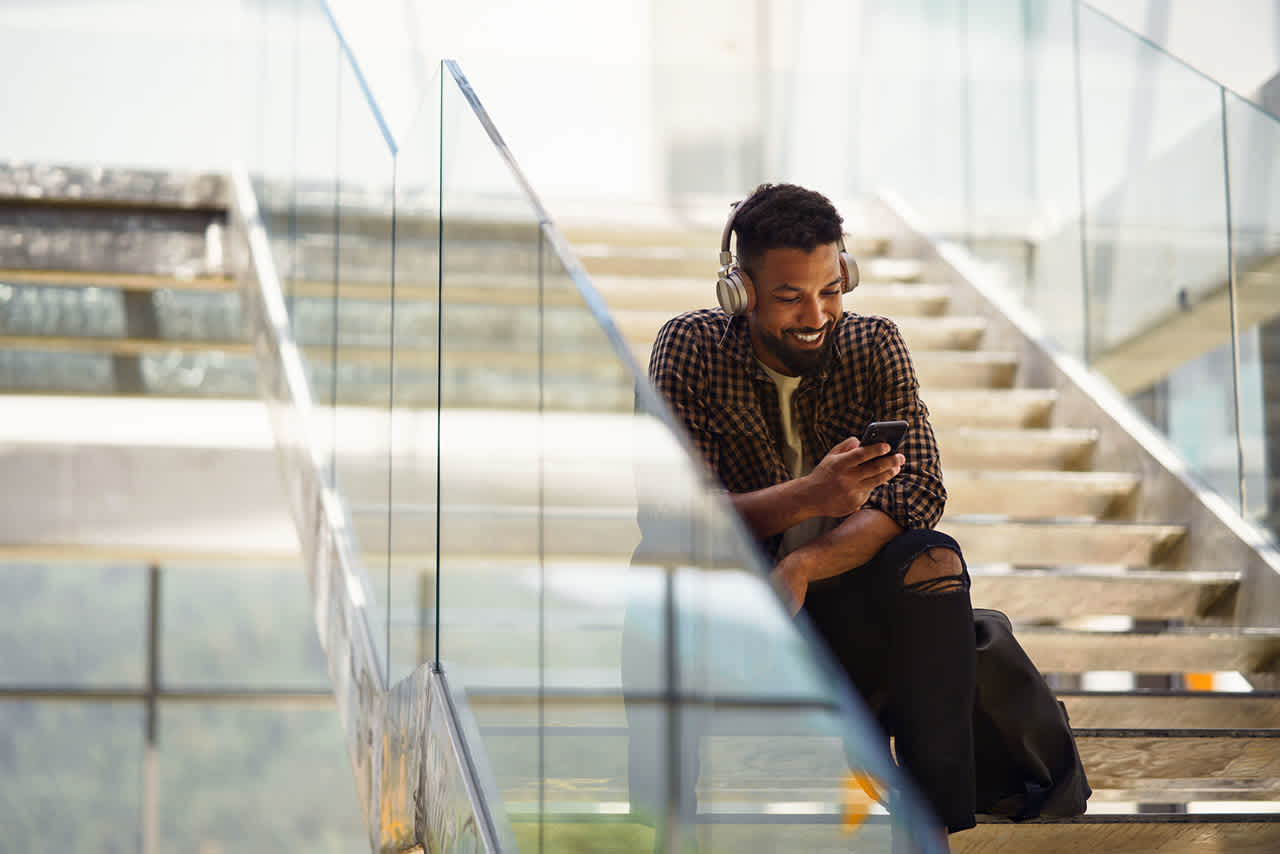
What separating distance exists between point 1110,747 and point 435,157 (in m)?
1.41

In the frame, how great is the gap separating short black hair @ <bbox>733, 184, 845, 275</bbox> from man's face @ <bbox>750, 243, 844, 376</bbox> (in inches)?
0.5

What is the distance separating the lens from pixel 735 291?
73.7 inches

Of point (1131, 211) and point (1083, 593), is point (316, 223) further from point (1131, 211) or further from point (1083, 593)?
point (1131, 211)

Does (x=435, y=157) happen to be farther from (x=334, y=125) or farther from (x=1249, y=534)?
(x=1249, y=534)

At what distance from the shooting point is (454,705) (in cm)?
202

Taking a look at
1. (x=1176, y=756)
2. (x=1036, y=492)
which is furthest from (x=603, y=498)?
(x=1036, y=492)

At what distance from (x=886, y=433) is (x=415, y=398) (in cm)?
99

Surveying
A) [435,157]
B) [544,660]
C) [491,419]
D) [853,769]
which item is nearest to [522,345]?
[491,419]

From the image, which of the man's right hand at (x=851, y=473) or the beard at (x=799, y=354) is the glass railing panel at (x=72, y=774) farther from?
the man's right hand at (x=851, y=473)

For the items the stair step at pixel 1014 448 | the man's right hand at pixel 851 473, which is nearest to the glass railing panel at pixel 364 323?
the man's right hand at pixel 851 473

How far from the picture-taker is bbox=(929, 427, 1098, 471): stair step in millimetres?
3498

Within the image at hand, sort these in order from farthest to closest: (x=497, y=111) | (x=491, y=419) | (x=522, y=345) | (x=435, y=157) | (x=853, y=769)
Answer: (x=497, y=111)
(x=435, y=157)
(x=491, y=419)
(x=522, y=345)
(x=853, y=769)

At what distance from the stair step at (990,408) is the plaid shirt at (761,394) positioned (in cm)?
174

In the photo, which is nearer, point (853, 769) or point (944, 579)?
point (853, 769)
